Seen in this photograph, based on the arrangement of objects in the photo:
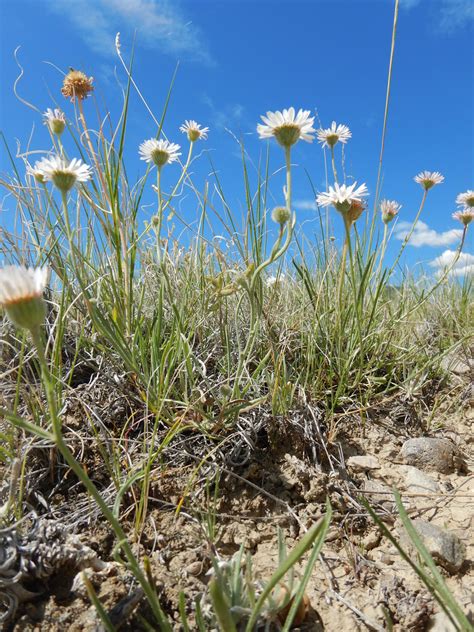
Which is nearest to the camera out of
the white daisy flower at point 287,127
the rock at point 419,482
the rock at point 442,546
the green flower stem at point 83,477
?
the green flower stem at point 83,477

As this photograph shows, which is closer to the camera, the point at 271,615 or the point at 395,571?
the point at 271,615

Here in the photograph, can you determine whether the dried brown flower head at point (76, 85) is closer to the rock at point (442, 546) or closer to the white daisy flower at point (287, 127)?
the white daisy flower at point (287, 127)

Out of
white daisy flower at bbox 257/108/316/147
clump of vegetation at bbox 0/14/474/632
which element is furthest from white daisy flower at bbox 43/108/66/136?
white daisy flower at bbox 257/108/316/147

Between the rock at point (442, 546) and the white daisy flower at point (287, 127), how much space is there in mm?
1107

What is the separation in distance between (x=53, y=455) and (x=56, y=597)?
404mm

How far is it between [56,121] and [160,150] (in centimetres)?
38

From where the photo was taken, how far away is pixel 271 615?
0.84 metres

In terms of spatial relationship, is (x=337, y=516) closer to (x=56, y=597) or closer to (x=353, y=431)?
(x=353, y=431)

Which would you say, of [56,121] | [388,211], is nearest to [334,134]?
[388,211]

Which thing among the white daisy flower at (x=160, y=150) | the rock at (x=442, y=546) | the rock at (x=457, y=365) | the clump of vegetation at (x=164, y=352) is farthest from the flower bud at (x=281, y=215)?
the rock at (x=457, y=365)

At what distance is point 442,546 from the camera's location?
3.64ft

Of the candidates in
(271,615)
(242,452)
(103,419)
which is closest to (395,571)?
(271,615)

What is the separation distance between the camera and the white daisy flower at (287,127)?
1.26m

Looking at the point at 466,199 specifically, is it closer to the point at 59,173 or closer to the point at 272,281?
the point at 272,281
